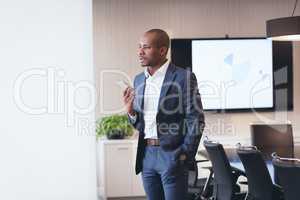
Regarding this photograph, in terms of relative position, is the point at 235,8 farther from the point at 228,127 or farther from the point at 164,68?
the point at 164,68

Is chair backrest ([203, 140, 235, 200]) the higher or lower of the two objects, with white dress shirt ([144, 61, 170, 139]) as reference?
lower

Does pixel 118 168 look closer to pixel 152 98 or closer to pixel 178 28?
pixel 178 28

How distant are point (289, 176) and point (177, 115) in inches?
28.7

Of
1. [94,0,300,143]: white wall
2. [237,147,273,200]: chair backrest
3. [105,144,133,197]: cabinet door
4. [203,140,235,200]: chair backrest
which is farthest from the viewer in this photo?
[94,0,300,143]: white wall

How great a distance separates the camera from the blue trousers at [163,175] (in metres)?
2.52

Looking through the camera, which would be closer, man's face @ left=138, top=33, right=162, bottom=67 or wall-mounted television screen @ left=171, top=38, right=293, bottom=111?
man's face @ left=138, top=33, right=162, bottom=67

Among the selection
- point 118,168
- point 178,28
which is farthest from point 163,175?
point 178,28

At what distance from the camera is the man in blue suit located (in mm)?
2543

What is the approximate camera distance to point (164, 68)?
8.70 ft

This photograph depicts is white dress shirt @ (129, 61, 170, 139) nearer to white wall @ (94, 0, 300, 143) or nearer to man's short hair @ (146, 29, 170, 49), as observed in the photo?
man's short hair @ (146, 29, 170, 49)

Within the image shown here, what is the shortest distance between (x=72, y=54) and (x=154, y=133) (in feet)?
2.68

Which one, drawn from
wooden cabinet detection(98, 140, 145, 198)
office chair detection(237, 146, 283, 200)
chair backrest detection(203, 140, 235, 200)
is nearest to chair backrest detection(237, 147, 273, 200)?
office chair detection(237, 146, 283, 200)

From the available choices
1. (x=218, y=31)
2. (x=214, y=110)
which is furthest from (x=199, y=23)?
(x=214, y=110)

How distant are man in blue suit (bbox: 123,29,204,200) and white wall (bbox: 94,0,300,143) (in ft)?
10.3
